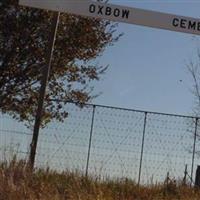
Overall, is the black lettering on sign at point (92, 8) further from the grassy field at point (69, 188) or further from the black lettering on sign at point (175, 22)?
the grassy field at point (69, 188)

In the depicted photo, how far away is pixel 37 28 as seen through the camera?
27.7m

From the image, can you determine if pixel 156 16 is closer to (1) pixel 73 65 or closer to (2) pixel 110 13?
(2) pixel 110 13

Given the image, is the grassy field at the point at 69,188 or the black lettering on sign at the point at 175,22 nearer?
the grassy field at the point at 69,188

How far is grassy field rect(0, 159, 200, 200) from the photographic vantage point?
37.7 ft

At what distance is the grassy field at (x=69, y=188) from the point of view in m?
11.5

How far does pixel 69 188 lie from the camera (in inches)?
475

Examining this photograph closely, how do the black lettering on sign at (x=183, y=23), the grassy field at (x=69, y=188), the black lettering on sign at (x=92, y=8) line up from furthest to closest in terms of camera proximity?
the black lettering on sign at (x=183, y=23), the black lettering on sign at (x=92, y=8), the grassy field at (x=69, y=188)

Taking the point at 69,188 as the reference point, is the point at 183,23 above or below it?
above

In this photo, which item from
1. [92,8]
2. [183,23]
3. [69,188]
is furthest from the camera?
[183,23]

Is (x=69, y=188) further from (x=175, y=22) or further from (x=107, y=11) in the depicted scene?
(x=175, y=22)

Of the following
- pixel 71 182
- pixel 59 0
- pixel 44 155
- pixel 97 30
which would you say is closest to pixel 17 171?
pixel 71 182

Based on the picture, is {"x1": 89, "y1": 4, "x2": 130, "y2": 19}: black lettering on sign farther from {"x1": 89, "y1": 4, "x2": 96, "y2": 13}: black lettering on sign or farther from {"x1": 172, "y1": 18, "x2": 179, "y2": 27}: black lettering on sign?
{"x1": 172, "y1": 18, "x2": 179, "y2": 27}: black lettering on sign

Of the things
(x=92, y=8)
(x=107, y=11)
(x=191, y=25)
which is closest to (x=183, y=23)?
(x=191, y=25)

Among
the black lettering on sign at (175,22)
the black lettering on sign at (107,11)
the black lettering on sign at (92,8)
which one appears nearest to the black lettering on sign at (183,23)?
the black lettering on sign at (175,22)
